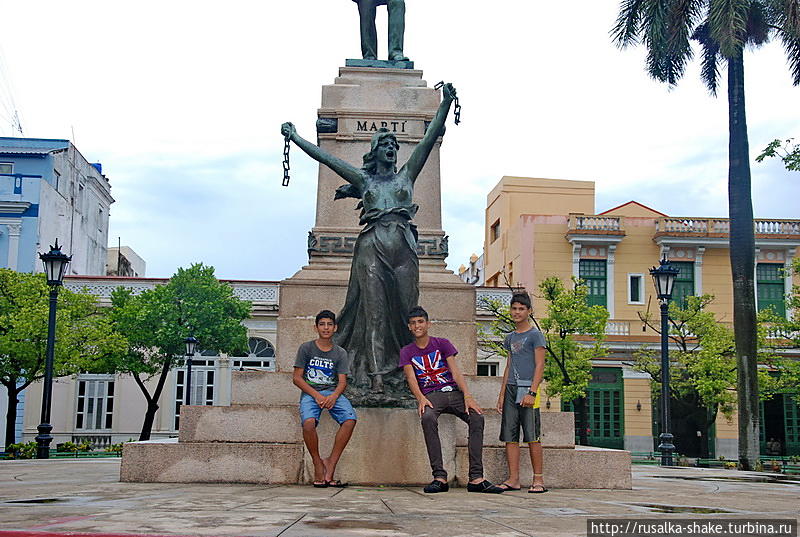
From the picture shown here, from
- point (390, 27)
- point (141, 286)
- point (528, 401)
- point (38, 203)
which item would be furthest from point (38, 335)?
point (528, 401)

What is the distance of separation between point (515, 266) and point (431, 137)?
104 feet

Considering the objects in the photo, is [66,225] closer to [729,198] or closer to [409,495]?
[729,198]

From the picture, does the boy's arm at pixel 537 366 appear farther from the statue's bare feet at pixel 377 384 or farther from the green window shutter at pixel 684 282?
the green window shutter at pixel 684 282

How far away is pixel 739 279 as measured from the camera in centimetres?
1916

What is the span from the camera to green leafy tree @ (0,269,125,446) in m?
26.8

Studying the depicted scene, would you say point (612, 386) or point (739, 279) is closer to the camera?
point (739, 279)

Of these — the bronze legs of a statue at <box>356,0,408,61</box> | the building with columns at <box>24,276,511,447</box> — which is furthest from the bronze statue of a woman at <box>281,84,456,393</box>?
the building with columns at <box>24,276,511,447</box>

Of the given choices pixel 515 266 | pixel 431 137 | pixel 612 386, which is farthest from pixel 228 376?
pixel 431 137

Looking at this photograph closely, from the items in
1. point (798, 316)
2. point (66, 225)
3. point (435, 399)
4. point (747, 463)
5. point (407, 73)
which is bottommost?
point (747, 463)

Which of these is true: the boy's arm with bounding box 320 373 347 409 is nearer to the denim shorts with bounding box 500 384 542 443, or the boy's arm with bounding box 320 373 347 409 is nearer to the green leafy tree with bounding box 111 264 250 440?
the denim shorts with bounding box 500 384 542 443

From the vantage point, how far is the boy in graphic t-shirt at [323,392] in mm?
7879

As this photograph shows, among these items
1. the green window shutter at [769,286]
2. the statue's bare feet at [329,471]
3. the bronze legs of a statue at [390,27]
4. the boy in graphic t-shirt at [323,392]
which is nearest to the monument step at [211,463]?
the boy in graphic t-shirt at [323,392]

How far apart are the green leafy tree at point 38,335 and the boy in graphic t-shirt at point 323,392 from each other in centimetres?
2108

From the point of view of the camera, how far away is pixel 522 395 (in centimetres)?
786
